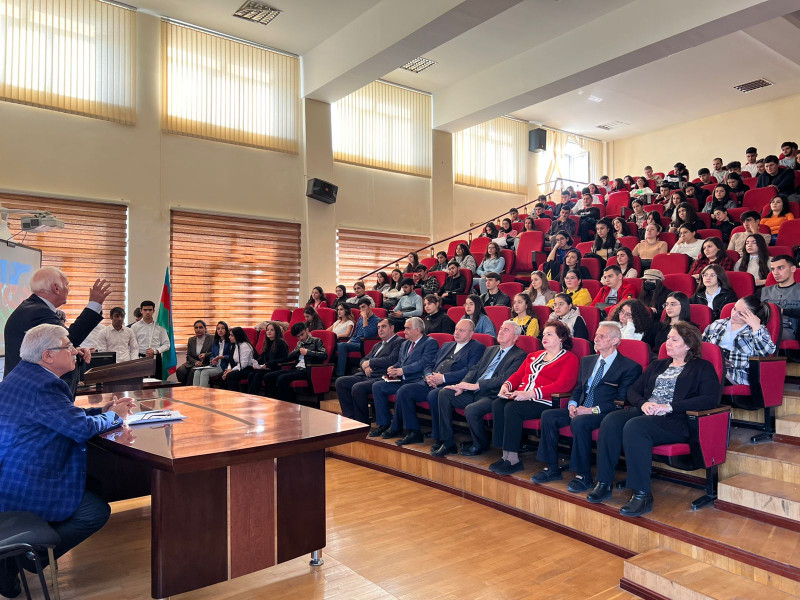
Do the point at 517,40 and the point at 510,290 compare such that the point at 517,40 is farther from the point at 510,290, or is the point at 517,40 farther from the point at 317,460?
the point at 317,460

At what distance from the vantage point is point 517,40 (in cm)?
789

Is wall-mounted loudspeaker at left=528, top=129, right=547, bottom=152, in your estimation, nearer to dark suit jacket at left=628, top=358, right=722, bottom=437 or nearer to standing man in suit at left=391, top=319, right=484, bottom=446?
standing man in suit at left=391, top=319, right=484, bottom=446

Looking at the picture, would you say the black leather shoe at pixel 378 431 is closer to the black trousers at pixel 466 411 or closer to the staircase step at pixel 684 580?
the black trousers at pixel 466 411

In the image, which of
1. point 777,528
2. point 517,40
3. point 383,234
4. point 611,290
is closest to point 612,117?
point 517,40

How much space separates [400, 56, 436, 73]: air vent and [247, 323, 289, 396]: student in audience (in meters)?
4.73

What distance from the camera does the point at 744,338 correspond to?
3.40 meters

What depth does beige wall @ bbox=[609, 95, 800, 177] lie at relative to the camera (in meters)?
10.0

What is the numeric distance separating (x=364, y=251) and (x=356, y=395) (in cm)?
467

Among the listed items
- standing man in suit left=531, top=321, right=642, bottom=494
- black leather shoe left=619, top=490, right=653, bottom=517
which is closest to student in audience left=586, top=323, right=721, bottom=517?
black leather shoe left=619, top=490, right=653, bottom=517

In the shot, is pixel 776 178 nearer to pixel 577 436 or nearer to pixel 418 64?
pixel 418 64

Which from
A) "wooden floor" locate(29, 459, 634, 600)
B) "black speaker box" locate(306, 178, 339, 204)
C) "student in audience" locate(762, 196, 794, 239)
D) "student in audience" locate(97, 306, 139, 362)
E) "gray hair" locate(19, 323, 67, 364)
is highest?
"black speaker box" locate(306, 178, 339, 204)

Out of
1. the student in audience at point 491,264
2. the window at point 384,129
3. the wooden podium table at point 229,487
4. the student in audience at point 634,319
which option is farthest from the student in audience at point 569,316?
the window at point 384,129

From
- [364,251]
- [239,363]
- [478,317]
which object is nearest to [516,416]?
[478,317]

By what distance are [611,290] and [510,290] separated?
46.7 inches
